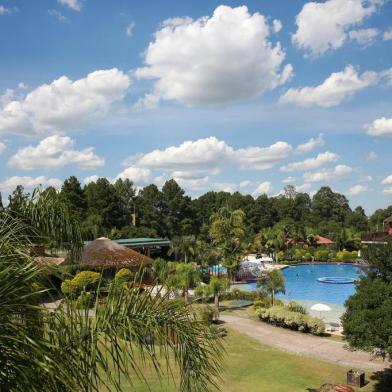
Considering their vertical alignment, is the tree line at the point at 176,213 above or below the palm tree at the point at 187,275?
above

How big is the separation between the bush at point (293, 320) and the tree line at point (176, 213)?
25.3m

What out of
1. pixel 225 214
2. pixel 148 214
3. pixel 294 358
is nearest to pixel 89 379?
pixel 294 358

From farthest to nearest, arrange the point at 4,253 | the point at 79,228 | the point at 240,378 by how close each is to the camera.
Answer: the point at 240,378, the point at 79,228, the point at 4,253

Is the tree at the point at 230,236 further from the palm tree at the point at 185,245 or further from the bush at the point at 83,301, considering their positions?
the bush at the point at 83,301

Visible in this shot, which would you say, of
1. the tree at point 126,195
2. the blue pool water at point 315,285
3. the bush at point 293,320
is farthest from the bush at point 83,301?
the tree at point 126,195

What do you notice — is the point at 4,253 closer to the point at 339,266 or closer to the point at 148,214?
the point at 339,266

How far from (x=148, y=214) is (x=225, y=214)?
986 inches

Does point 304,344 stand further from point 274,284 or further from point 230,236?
point 230,236

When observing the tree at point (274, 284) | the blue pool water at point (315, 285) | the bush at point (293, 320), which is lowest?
the blue pool water at point (315, 285)

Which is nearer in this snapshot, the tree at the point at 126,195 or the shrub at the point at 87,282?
the shrub at the point at 87,282

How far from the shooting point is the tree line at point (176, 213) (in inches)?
2217

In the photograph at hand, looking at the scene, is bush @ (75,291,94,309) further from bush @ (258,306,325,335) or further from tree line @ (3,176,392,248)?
tree line @ (3,176,392,248)

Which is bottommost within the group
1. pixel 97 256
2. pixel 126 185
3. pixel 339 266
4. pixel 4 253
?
pixel 339 266

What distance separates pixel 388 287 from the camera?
12.1m
